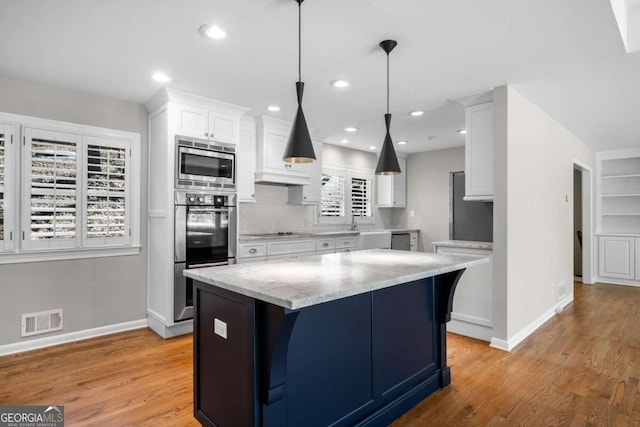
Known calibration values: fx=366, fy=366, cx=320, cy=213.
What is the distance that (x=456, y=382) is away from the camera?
2736 millimetres

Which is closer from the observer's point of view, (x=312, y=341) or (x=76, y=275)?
(x=312, y=341)

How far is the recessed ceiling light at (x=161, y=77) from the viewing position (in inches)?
123

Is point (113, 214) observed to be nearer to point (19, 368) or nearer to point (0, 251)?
point (0, 251)

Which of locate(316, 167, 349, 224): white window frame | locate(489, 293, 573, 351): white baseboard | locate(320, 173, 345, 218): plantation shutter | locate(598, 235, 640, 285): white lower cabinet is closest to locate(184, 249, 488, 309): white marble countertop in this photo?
locate(489, 293, 573, 351): white baseboard

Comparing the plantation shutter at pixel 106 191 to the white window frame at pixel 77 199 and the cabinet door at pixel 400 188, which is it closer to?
the white window frame at pixel 77 199

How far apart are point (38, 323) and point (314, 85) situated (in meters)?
3.33

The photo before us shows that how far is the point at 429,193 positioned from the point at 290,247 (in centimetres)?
332

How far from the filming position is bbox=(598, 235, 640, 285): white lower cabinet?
245 inches

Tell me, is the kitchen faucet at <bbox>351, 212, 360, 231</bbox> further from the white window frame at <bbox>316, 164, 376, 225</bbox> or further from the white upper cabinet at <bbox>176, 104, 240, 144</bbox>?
the white upper cabinet at <bbox>176, 104, 240, 144</bbox>

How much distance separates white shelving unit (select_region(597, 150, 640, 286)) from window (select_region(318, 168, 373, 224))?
4195 mm

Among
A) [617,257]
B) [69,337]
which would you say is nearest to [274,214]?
[69,337]

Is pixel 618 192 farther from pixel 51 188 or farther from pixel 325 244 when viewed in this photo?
pixel 51 188

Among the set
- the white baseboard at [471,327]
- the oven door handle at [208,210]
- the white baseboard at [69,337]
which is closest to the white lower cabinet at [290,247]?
the oven door handle at [208,210]

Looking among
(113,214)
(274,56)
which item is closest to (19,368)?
(113,214)
